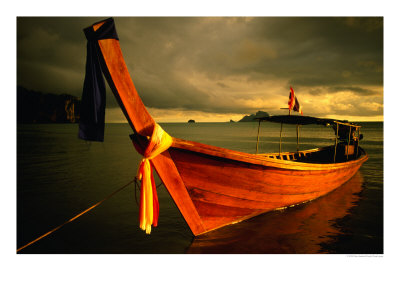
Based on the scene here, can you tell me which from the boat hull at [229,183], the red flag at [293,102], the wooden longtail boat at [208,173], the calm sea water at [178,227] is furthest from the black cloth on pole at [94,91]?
the red flag at [293,102]

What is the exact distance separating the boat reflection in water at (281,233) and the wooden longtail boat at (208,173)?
0.67ft

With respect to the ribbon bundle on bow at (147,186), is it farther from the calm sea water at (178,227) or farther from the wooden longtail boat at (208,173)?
the calm sea water at (178,227)

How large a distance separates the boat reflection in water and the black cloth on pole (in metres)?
2.25

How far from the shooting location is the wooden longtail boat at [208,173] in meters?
2.05

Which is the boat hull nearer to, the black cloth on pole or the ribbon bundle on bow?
the ribbon bundle on bow

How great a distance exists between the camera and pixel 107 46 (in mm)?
1956

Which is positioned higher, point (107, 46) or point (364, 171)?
point (107, 46)

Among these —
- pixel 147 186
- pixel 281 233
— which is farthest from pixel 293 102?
pixel 147 186

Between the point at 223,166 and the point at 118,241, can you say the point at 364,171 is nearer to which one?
the point at 223,166

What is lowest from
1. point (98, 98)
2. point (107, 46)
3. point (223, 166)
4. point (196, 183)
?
point (196, 183)

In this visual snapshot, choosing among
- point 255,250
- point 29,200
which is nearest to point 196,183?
point 255,250

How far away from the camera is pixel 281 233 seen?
3.84m

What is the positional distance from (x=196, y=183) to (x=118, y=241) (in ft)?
5.99

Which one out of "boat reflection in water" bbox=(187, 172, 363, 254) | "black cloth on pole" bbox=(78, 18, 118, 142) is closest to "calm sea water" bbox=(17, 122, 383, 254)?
"boat reflection in water" bbox=(187, 172, 363, 254)
